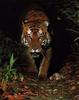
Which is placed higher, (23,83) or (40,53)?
(40,53)

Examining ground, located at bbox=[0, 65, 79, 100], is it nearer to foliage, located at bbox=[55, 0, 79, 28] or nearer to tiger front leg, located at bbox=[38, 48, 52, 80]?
tiger front leg, located at bbox=[38, 48, 52, 80]

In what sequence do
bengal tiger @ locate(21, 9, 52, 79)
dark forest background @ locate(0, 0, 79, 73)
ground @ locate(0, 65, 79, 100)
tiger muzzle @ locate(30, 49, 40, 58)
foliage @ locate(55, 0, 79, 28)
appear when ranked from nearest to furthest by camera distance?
ground @ locate(0, 65, 79, 100), tiger muzzle @ locate(30, 49, 40, 58), bengal tiger @ locate(21, 9, 52, 79), dark forest background @ locate(0, 0, 79, 73), foliage @ locate(55, 0, 79, 28)

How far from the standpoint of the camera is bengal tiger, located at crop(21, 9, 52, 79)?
5492 millimetres

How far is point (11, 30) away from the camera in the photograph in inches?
269

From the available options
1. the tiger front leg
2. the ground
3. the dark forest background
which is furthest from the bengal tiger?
the dark forest background

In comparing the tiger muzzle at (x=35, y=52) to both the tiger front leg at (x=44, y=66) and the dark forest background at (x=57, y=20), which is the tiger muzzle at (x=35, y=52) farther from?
the dark forest background at (x=57, y=20)

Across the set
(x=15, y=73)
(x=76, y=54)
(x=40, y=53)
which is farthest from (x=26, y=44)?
(x=76, y=54)

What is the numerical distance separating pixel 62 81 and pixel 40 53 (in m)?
0.52

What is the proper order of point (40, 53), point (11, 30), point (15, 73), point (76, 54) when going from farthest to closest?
point (11, 30) < point (76, 54) < point (40, 53) < point (15, 73)

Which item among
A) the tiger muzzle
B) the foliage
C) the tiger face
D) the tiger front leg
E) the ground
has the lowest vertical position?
the ground

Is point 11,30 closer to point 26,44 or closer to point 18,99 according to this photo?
point 26,44

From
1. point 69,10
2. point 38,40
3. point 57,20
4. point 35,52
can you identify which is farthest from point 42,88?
point 69,10

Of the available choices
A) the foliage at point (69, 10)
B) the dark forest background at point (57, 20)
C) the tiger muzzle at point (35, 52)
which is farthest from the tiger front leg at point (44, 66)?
the foliage at point (69, 10)

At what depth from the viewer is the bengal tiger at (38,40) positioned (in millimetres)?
5492
